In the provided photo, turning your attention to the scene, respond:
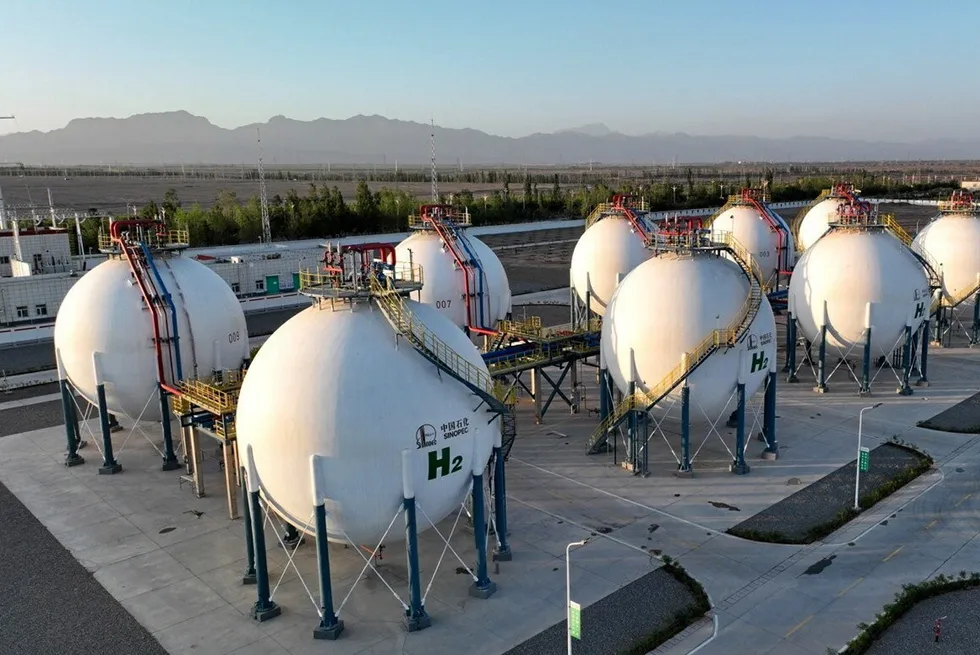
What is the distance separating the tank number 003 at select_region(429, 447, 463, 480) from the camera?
17.9 metres

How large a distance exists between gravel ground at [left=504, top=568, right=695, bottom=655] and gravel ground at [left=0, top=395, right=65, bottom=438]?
2447 cm

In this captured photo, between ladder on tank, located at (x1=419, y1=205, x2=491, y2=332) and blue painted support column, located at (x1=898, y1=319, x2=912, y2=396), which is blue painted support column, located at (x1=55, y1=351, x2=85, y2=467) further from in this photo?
blue painted support column, located at (x1=898, y1=319, x2=912, y2=396)

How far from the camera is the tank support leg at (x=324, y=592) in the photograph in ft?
56.9

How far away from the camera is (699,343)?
26016 millimetres

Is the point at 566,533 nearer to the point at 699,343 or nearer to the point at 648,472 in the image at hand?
the point at 648,472

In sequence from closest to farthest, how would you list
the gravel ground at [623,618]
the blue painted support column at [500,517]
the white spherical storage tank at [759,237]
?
the gravel ground at [623,618]
the blue painted support column at [500,517]
the white spherical storage tank at [759,237]

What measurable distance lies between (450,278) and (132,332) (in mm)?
12842

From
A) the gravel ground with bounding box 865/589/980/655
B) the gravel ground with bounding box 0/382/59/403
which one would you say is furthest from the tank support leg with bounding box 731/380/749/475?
the gravel ground with bounding box 0/382/59/403

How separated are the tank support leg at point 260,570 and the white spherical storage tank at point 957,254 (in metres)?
38.9

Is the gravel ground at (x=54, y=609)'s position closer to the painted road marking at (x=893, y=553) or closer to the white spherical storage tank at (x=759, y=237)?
the painted road marking at (x=893, y=553)

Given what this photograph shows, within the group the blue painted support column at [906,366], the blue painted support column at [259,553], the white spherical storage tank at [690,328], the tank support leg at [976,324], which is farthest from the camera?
the tank support leg at [976,324]

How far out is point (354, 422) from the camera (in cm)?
1714

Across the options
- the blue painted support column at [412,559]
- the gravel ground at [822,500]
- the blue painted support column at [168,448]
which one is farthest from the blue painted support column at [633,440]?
the blue painted support column at [168,448]

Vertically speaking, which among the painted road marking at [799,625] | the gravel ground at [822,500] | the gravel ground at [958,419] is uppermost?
the gravel ground at [958,419]
